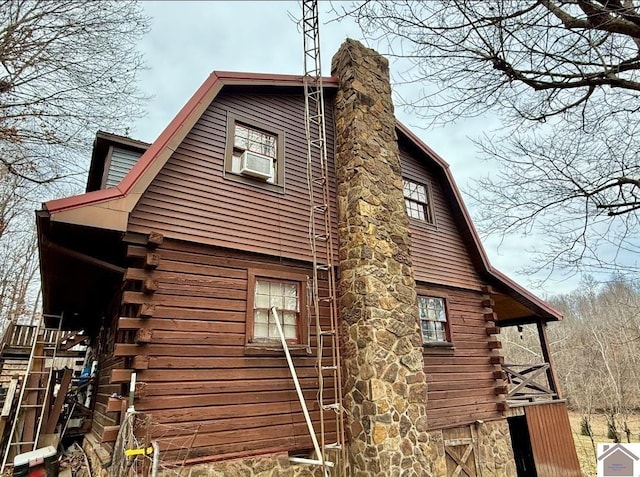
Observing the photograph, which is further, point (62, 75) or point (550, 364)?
point (550, 364)

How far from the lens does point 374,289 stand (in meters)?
6.79

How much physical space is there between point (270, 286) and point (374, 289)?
1799 mm

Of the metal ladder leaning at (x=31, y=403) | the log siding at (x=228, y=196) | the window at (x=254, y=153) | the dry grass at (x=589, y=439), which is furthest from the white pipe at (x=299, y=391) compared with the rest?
the dry grass at (x=589, y=439)

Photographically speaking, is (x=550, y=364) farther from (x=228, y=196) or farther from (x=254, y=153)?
(x=228, y=196)

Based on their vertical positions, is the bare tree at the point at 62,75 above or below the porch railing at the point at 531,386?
above

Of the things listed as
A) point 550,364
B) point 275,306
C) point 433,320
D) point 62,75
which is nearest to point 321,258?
point 275,306

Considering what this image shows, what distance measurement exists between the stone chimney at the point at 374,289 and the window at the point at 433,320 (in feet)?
4.98

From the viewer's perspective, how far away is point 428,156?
9.94 meters

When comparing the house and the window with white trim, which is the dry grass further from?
the window with white trim

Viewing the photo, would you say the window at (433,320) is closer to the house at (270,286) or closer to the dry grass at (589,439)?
the house at (270,286)

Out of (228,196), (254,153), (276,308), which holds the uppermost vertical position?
(254,153)

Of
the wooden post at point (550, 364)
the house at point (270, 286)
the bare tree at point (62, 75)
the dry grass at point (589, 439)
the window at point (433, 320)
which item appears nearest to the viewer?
the house at point (270, 286)

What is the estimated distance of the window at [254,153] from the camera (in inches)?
264

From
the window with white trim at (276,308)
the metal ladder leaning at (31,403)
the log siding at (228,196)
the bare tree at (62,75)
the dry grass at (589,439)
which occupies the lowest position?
the dry grass at (589,439)
